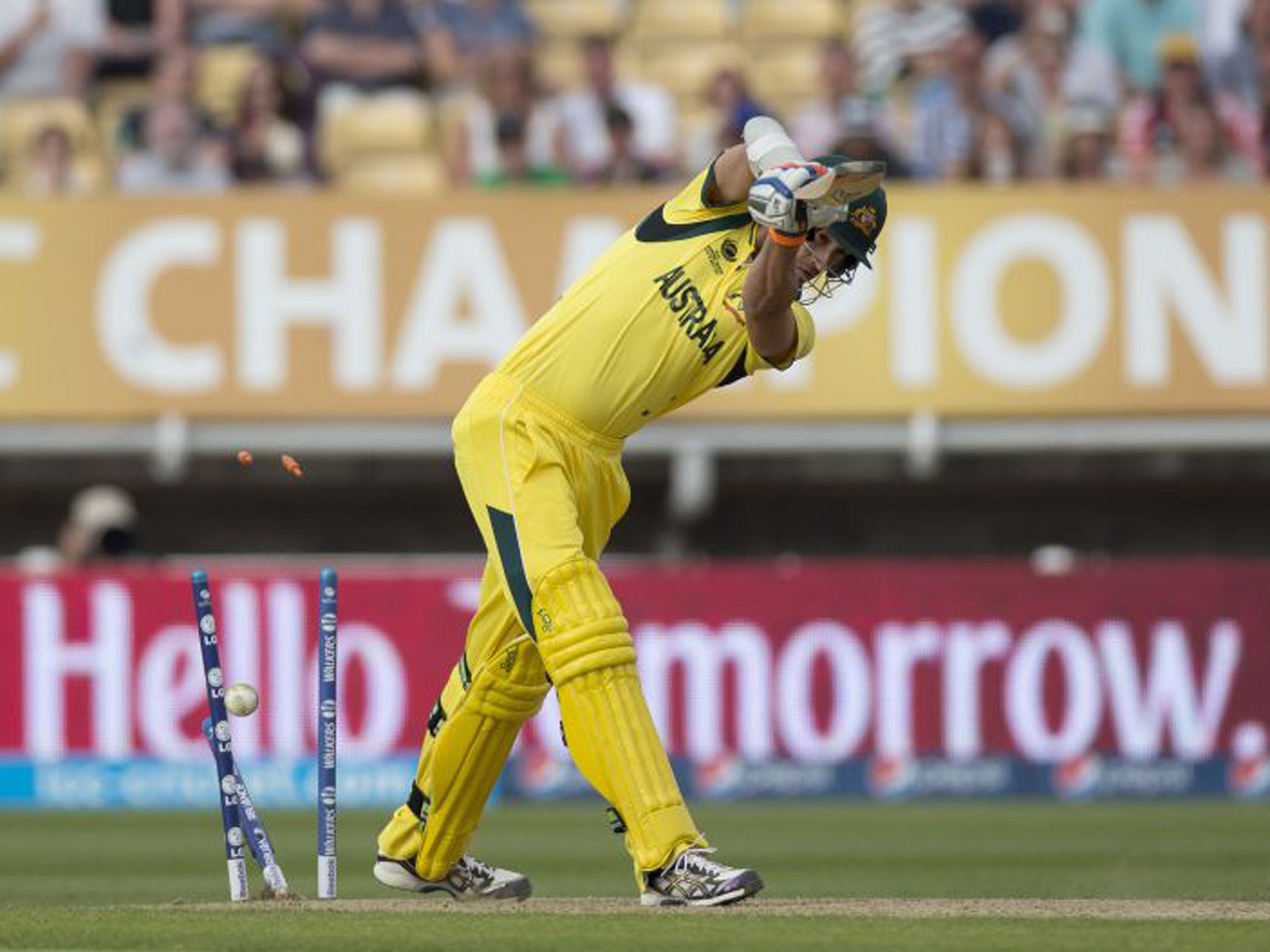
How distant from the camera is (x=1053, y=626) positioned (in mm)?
14797

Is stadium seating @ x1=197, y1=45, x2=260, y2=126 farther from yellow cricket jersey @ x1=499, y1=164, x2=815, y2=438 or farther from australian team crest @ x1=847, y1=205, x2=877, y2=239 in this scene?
australian team crest @ x1=847, y1=205, x2=877, y2=239

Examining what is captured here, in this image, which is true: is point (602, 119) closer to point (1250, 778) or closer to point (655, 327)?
point (1250, 778)

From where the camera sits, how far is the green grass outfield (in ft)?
20.6

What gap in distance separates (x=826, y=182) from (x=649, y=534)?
10.7m

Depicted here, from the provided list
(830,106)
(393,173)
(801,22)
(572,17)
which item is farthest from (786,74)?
(393,173)

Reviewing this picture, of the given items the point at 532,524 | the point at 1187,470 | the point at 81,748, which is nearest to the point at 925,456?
the point at 1187,470

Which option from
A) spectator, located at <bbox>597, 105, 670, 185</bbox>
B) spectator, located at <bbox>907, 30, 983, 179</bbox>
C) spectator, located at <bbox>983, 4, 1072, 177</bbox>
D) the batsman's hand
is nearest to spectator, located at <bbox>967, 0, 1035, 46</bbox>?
spectator, located at <bbox>983, 4, 1072, 177</bbox>

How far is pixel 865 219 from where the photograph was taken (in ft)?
22.9

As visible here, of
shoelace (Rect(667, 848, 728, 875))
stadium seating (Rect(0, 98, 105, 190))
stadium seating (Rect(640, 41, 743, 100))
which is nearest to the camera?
shoelace (Rect(667, 848, 728, 875))

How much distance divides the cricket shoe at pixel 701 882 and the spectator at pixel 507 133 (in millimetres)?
9818

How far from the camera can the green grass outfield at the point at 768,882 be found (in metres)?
6.28

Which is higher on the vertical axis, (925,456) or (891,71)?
(891,71)

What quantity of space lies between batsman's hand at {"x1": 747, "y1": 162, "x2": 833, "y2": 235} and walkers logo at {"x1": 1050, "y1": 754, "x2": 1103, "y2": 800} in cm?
857

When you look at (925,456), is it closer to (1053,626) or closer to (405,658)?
(1053,626)
